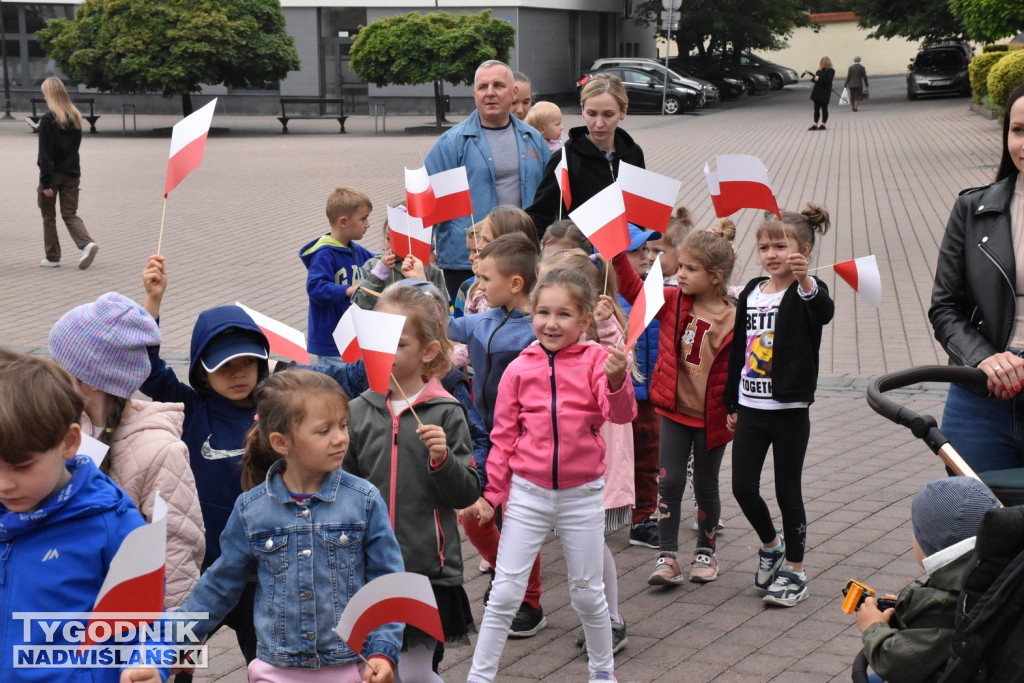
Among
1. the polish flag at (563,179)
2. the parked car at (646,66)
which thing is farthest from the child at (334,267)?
the parked car at (646,66)

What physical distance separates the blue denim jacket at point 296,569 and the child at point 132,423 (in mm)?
210

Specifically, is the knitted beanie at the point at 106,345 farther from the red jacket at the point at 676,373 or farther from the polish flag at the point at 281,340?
the red jacket at the point at 676,373

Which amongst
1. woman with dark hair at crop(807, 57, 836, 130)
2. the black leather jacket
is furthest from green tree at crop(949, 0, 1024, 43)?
the black leather jacket

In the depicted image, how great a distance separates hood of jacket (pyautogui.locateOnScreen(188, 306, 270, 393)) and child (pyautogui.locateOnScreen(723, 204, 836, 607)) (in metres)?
2.06

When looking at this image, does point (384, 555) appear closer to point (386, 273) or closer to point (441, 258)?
point (386, 273)

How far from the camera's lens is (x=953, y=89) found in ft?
131

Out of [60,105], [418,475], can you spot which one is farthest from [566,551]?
[60,105]

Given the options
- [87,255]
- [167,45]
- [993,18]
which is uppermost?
[167,45]

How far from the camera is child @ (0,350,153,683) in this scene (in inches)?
100

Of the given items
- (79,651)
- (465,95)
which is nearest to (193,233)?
(79,651)

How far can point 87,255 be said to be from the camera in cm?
1322

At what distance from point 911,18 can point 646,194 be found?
38189 millimetres

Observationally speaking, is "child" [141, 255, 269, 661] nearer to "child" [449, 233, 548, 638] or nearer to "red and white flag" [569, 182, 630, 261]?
"child" [449, 233, 548, 638]

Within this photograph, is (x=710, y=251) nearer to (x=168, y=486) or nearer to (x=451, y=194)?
(x=451, y=194)
